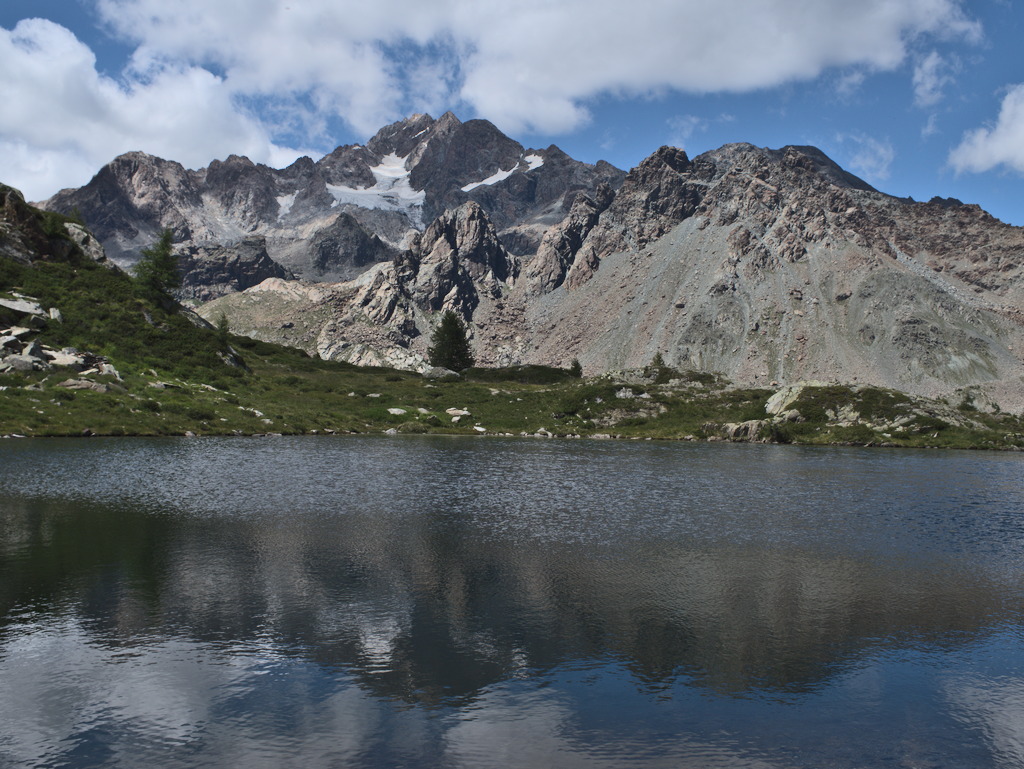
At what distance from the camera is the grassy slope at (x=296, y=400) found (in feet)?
190

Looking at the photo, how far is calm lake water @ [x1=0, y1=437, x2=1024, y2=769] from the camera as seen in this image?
9.99 m

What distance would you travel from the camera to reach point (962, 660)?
13875 mm

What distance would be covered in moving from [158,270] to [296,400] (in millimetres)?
35705

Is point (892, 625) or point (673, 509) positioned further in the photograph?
point (673, 509)

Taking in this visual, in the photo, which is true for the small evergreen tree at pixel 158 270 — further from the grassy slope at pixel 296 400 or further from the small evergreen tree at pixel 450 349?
the small evergreen tree at pixel 450 349

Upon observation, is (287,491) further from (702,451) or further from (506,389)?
(506,389)

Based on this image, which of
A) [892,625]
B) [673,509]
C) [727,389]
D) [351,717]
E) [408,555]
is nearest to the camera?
[351,717]

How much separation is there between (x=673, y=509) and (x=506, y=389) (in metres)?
85.6

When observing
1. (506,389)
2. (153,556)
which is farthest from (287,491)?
(506,389)

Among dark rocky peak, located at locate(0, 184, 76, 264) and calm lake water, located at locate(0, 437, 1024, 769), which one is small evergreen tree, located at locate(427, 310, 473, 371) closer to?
dark rocky peak, located at locate(0, 184, 76, 264)

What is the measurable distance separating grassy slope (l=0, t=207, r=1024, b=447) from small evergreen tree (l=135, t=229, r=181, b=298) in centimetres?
312

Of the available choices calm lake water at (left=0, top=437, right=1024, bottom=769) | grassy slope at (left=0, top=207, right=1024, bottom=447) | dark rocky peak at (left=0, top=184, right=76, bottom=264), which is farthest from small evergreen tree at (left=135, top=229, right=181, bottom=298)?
calm lake water at (left=0, top=437, right=1024, bottom=769)

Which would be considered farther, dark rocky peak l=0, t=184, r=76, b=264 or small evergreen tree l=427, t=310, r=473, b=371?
small evergreen tree l=427, t=310, r=473, b=371

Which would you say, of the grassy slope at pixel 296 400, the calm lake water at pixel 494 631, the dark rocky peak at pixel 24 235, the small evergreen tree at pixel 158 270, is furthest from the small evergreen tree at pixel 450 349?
the calm lake water at pixel 494 631
